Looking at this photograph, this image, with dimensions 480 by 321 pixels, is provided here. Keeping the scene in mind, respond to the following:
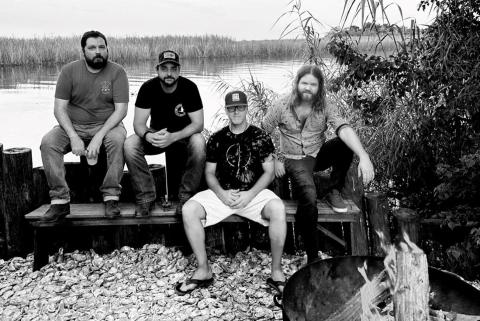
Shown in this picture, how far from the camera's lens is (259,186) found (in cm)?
386

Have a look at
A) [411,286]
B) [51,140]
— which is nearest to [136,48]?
[51,140]

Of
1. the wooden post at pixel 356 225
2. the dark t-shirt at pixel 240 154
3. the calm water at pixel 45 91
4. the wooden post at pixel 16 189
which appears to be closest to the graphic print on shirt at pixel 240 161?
the dark t-shirt at pixel 240 154

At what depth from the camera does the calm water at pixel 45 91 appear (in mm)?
9602

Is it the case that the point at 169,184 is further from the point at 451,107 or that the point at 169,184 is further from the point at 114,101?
the point at 451,107

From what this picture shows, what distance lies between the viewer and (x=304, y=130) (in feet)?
13.8

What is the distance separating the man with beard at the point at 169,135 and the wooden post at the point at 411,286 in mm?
2173

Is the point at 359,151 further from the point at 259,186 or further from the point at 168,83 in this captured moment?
the point at 168,83

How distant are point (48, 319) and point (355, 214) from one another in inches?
95.2

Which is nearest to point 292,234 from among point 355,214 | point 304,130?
point 355,214

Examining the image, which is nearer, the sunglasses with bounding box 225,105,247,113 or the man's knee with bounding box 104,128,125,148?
the sunglasses with bounding box 225,105,247,113

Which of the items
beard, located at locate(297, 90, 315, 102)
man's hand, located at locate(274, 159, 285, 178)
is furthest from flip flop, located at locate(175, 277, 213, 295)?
beard, located at locate(297, 90, 315, 102)

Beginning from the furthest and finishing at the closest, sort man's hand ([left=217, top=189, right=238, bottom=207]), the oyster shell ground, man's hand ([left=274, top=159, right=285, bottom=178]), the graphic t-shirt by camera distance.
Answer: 1. the graphic t-shirt
2. man's hand ([left=274, top=159, right=285, bottom=178])
3. man's hand ([left=217, top=189, right=238, bottom=207])
4. the oyster shell ground

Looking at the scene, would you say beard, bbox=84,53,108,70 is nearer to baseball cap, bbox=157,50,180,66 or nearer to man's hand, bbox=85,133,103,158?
baseball cap, bbox=157,50,180,66

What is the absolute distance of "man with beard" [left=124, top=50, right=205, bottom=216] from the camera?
4.11 meters
